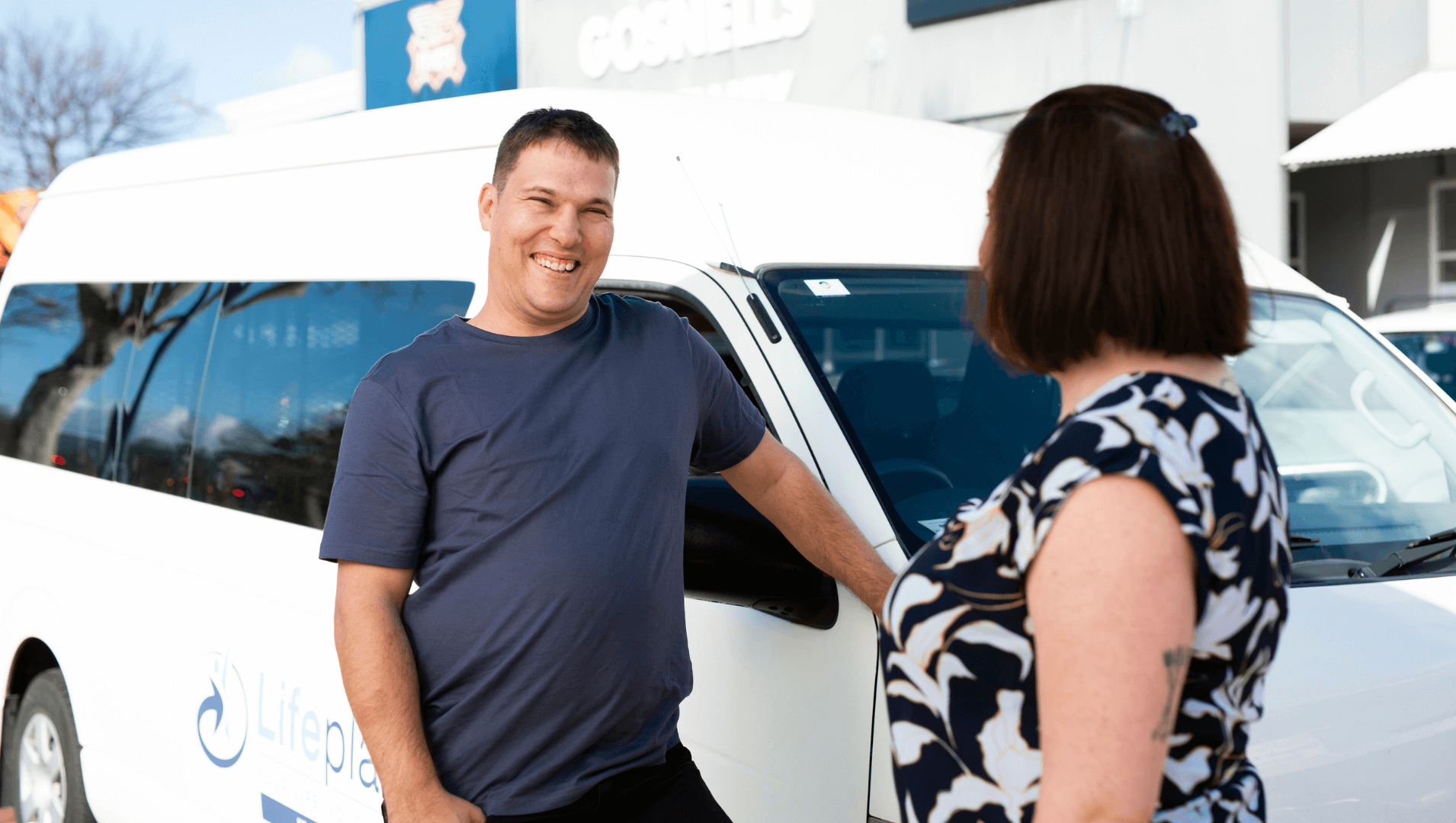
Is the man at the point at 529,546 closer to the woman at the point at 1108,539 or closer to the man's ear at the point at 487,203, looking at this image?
the man's ear at the point at 487,203

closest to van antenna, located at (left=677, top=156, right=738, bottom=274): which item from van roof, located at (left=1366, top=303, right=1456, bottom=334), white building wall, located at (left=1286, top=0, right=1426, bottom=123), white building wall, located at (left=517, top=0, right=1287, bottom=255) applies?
van roof, located at (left=1366, top=303, right=1456, bottom=334)

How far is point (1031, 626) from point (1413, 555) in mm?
1568

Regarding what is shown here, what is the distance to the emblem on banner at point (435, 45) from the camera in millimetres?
19531

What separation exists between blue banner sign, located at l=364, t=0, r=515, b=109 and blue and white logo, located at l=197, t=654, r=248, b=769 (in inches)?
611

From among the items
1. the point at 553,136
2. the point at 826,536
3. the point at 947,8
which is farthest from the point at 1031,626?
the point at 947,8

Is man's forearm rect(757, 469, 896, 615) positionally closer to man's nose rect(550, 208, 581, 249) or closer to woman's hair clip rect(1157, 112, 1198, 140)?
man's nose rect(550, 208, 581, 249)

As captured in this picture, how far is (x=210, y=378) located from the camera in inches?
148

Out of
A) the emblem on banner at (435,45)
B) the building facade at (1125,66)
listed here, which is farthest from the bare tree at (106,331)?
the emblem on banner at (435,45)

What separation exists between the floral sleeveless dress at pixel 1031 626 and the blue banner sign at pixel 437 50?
17.7 metres

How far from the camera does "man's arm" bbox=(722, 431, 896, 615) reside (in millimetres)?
2115

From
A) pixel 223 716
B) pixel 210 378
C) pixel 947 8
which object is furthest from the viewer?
pixel 947 8

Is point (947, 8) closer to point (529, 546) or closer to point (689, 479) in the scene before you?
point (689, 479)

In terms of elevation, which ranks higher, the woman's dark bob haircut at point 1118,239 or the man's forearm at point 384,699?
the woman's dark bob haircut at point 1118,239

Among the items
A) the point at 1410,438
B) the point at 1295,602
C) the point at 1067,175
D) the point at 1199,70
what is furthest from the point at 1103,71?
the point at 1067,175
